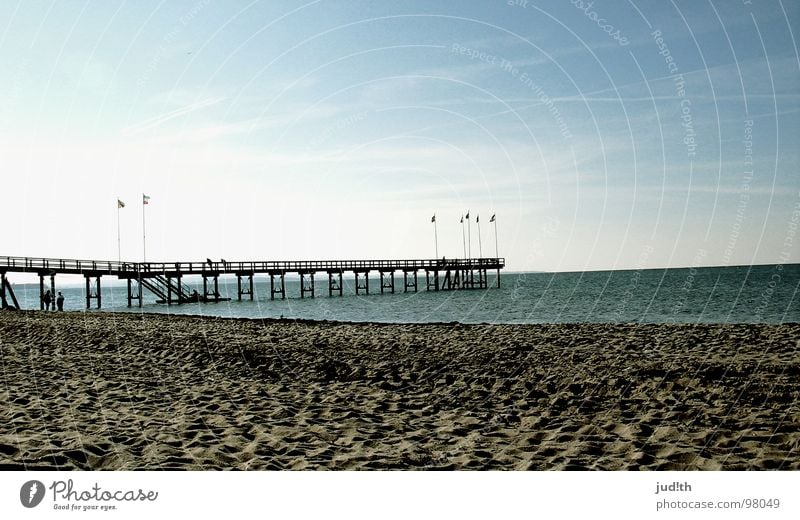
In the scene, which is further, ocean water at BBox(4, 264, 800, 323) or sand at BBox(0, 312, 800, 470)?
ocean water at BBox(4, 264, 800, 323)

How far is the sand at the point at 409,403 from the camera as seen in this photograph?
5.48 metres

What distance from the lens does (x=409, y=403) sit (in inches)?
320

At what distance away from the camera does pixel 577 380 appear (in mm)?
9242

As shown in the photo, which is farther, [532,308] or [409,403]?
[532,308]

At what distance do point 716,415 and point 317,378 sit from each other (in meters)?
6.08

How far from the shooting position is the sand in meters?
5.48

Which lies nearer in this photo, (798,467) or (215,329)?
(798,467)

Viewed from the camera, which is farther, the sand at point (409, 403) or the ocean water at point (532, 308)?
the ocean water at point (532, 308)

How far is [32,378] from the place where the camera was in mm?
9859

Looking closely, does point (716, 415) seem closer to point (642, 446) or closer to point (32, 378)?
point (642, 446)

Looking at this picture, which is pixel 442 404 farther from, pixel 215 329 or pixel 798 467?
pixel 215 329

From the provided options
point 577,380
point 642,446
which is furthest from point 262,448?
point 577,380
